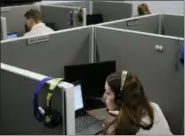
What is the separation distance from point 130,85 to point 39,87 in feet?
1.69

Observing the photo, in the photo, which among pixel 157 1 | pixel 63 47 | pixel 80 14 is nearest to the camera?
pixel 63 47

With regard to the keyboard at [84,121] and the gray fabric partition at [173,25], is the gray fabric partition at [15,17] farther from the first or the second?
the keyboard at [84,121]

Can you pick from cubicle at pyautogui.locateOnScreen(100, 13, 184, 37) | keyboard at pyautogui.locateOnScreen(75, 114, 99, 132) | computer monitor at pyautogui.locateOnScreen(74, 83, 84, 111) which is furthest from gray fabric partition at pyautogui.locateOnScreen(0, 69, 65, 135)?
cubicle at pyautogui.locateOnScreen(100, 13, 184, 37)

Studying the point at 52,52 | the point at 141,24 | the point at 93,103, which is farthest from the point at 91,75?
the point at 141,24

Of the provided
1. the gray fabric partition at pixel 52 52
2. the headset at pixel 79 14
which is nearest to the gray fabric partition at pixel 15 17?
the headset at pixel 79 14

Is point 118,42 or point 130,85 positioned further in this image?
point 118,42

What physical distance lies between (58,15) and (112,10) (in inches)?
43.5

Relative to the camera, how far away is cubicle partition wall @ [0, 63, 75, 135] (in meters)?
1.25

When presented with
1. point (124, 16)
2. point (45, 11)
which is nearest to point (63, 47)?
point (45, 11)

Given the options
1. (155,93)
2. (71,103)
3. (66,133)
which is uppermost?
(71,103)

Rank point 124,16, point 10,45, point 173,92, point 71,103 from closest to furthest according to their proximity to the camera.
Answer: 1. point 71,103
2. point 10,45
3. point 173,92
4. point 124,16

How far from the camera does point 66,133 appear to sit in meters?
1.28

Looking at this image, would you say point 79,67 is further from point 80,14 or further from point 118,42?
point 80,14

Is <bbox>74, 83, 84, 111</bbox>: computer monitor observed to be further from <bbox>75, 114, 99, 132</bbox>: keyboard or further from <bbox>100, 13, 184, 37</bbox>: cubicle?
<bbox>100, 13, 184, 37</bbox>: cubicle
